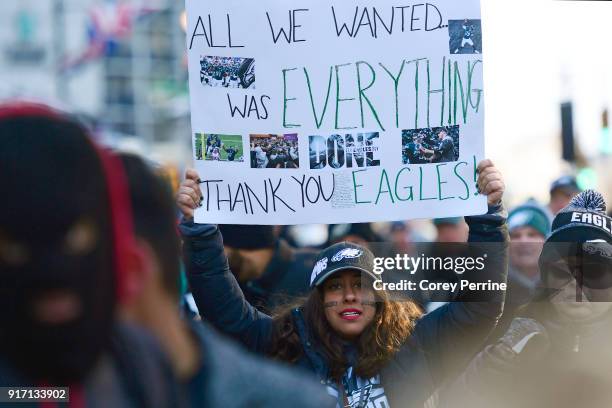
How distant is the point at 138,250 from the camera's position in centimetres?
143

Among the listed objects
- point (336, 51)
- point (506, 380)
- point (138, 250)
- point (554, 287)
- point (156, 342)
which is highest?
point (336, 51)

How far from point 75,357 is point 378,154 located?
2052 millimetres

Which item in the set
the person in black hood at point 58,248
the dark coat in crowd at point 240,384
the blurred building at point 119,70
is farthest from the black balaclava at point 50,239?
the blurred building at point 119,70

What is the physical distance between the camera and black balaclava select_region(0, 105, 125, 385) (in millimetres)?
1350

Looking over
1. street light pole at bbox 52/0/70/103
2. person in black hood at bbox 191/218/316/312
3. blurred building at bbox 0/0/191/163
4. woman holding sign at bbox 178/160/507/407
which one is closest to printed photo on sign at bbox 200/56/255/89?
woman holding sign at bbox 178/160/507/407

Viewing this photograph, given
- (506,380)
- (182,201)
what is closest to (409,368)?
(506,380)

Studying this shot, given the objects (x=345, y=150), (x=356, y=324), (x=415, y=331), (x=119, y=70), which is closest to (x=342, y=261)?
(x=356, y=324)

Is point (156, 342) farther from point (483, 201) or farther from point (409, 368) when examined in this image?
point (483, 201)

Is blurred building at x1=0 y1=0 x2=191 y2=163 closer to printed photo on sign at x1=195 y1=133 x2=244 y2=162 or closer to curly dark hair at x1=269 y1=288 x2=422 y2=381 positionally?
printed photo on sign at x1=195 y1=133 x2=244 y2=162

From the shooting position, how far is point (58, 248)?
1.36m

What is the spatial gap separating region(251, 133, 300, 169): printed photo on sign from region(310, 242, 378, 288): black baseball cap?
32cm

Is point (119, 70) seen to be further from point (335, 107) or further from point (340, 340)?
point (340, 340)

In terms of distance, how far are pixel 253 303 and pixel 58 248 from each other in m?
2.42


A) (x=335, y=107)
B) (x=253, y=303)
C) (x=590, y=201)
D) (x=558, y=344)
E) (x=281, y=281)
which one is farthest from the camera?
(x=281, y=281)
